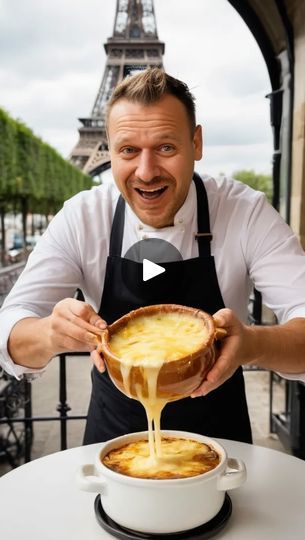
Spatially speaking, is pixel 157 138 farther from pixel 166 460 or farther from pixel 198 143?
pixel 166 460

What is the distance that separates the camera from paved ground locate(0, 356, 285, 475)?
4.10 metres

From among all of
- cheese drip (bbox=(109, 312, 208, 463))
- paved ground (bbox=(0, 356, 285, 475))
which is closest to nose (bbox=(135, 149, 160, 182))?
cheese drip (bbox=(109, 312, 208, 463))

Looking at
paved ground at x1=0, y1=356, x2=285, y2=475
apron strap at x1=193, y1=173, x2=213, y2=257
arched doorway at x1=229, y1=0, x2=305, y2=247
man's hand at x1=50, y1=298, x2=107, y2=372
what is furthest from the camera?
paved ground at x1=0, y1=356, x2=285, y2=475

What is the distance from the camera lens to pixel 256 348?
1117 millimetres

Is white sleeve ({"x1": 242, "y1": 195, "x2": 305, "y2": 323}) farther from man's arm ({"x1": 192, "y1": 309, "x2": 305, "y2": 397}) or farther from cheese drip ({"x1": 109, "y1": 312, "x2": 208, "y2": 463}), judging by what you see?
cheese drip ({"x1": 109, "y1": 312, "x2": 208, "y2": 463})

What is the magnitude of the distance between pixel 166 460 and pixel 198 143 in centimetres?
97

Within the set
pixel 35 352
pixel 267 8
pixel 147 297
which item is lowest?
pixel 35 352

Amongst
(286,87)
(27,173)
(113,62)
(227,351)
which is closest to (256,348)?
(227,351)

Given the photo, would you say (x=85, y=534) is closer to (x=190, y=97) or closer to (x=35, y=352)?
(x=35, y=352)

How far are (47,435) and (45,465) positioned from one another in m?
3.42

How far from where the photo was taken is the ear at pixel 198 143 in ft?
5.20

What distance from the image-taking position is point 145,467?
35.8 inches

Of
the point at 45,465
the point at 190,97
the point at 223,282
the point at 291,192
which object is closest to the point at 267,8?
the point at 291,192
